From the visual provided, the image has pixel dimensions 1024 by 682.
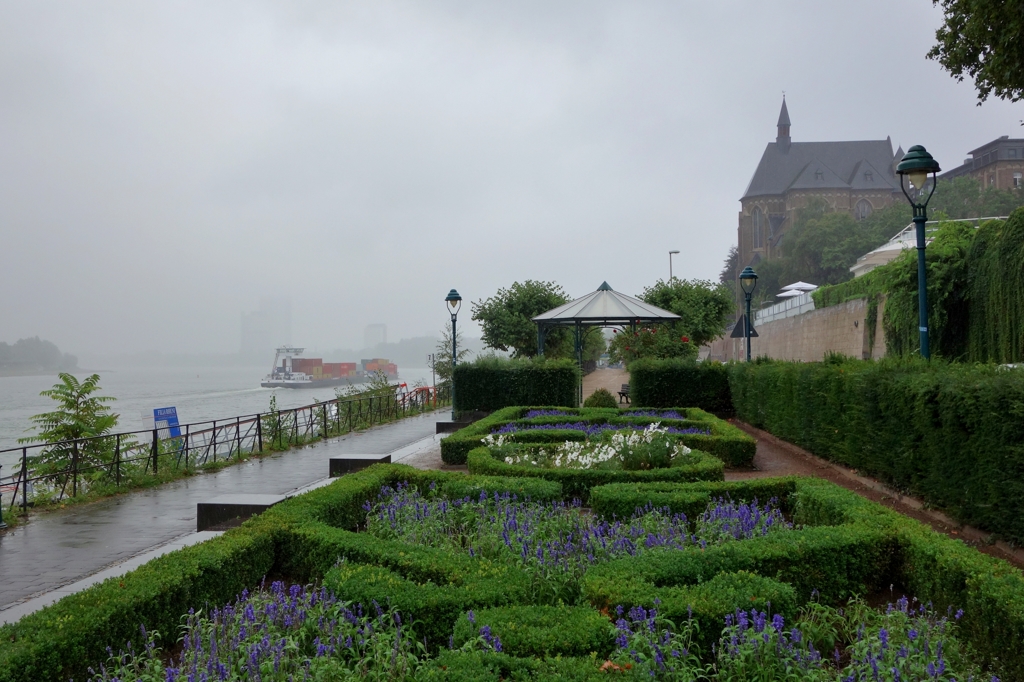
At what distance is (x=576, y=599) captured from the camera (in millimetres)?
4312

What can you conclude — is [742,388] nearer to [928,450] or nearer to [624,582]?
[928,450]

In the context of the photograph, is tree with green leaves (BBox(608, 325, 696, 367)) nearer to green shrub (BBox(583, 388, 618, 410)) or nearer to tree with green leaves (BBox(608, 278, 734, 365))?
tree with green leaves (BBox(608, 278, 734, 365))

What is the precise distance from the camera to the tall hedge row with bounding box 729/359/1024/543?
5895 mm

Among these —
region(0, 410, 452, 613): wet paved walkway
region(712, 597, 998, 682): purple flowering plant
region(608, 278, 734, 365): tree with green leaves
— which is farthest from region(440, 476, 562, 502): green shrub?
region(608, 278, 734, 365): tree with green leaves

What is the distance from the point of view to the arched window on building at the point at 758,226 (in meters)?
99.9

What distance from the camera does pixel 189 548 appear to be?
4.86m

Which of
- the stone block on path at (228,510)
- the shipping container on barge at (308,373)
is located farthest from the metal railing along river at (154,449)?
the shipping container on barge at (308,373)

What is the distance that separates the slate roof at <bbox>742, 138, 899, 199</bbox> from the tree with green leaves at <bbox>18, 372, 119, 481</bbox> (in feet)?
317

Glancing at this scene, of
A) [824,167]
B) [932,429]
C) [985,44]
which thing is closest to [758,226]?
[824,167]

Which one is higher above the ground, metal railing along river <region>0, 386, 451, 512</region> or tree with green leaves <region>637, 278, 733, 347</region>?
tree with green leaves <region>637, 278, 733, 347</region>

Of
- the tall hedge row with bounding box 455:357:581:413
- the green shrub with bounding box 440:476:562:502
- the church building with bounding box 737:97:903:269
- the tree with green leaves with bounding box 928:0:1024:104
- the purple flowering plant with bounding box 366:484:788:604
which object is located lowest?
the purple flowering plant with bounding box 366:484:788:604

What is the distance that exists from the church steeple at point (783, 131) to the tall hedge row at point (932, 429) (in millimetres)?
100471

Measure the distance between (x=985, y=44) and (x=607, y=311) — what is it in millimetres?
9569

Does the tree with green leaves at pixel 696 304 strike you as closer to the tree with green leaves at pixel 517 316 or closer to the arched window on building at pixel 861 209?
the tree with green leaves at pixel 517 316
